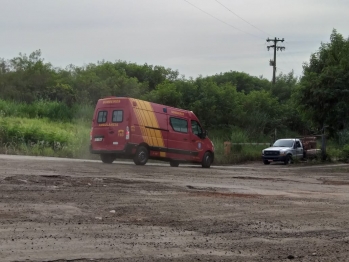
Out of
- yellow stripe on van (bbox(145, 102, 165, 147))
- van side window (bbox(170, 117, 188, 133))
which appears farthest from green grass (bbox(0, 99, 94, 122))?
yellow stripe on van (bbox(145, 102, 165, 147))

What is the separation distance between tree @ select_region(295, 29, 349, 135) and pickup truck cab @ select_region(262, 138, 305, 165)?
2911 millimetres

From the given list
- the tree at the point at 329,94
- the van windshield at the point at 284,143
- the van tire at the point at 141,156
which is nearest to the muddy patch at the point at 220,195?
the van tire at the point at 141,156

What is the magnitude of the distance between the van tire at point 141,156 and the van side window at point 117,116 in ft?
3.96

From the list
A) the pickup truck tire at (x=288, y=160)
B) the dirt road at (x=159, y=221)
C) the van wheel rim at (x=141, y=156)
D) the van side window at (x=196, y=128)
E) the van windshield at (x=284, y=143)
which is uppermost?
the van side window at (x=196, y=128)

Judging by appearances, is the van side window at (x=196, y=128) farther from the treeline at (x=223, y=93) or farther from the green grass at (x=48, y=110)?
the green grass at (x=48, y=110)

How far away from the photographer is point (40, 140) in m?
33.5

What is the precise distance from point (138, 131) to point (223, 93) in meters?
30.2

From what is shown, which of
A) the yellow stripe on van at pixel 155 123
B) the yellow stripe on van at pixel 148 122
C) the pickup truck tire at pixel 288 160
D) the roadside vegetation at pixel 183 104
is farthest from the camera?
the pickup truck tire at pixel 288 160

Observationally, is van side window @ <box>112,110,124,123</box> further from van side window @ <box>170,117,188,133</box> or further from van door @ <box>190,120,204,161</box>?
van door @ <box>190,120,204,161</box>

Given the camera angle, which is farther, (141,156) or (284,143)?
(284,143)

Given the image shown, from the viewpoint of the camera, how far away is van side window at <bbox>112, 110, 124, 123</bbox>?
75.9 ft

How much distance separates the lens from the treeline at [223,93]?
3928cm

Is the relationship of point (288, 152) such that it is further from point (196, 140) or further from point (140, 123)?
point (140, 123)

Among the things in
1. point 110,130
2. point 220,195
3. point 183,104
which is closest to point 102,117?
point 110,130
